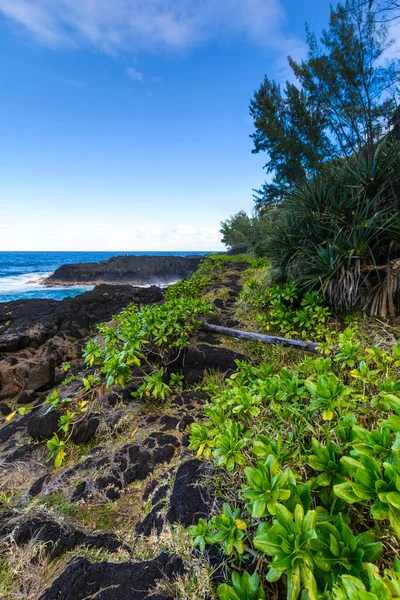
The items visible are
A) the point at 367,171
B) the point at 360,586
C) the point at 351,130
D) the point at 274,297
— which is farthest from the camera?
the point at 351,130

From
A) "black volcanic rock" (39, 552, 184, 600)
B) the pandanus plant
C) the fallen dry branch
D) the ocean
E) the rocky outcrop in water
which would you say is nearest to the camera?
"black volcanic rock" (39, 552, 184, 600)

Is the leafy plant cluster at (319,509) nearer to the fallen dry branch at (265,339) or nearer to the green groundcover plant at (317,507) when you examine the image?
the green groundcover plant at (317,507)

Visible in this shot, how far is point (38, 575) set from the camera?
1273mm

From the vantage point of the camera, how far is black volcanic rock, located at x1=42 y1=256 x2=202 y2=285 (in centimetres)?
2653

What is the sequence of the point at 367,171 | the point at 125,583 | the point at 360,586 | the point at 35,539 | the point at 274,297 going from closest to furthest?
the point at 360,586 < the point at 125,583 < the point at 35,539 < the point at 367,171 < the point at 274,297

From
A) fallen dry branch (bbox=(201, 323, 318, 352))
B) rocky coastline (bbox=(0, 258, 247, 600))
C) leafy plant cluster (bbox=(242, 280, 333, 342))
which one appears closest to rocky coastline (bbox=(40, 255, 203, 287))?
leafy plant cluster (bbox=(242, 280, 333, 342))

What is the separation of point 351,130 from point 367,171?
33.7 ft

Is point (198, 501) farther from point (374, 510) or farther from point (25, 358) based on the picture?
point (25, 358)

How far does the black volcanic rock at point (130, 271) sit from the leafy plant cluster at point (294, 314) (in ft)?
74.8

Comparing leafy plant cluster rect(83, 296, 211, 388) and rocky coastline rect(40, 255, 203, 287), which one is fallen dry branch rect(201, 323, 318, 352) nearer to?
leafy plant cluster rect(83, 296, 211, 388)

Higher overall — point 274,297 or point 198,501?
point 274,297

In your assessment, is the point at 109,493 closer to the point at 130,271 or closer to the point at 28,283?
the point at 130,271

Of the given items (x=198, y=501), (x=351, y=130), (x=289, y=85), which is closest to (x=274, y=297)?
(x=198, y=501)

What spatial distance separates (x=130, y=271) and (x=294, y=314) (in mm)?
26453
